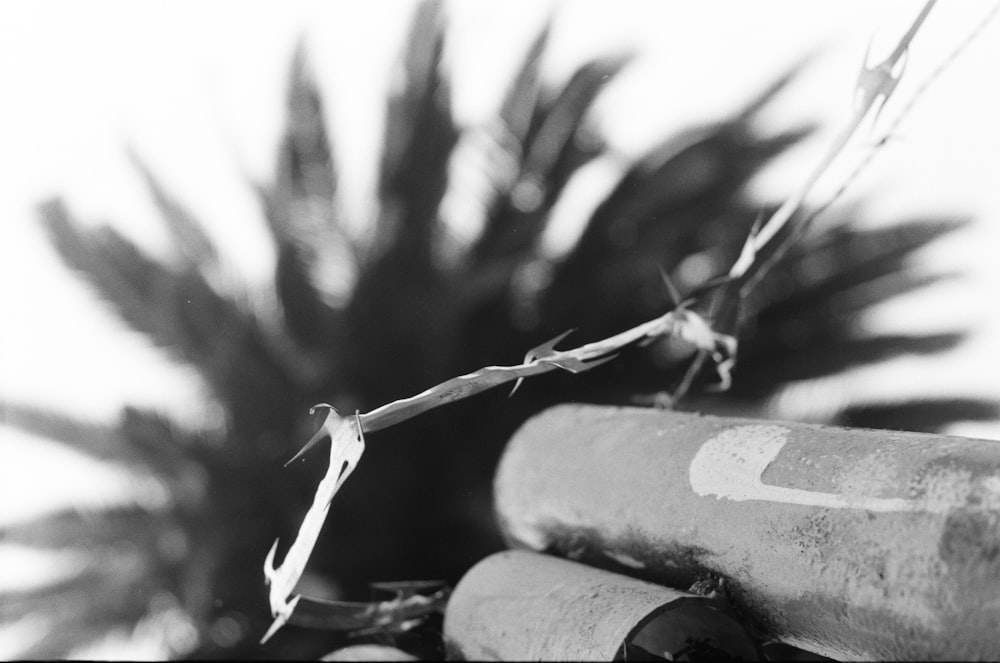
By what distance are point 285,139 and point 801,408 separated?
2060 millimetres

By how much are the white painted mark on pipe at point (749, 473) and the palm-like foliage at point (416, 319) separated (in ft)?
5.27

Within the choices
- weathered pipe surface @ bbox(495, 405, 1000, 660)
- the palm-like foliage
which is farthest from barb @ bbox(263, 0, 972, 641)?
the palm-like foliage

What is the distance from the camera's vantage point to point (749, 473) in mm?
1311

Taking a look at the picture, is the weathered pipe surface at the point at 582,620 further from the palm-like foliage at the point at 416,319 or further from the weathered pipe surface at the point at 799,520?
the palm-like foliage at the point at 416,319

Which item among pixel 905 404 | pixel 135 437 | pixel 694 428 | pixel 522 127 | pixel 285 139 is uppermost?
pixel 285 139

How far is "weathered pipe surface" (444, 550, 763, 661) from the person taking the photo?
126 centimetres

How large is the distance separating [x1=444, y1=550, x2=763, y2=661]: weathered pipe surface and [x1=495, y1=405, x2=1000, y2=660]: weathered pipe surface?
61mm

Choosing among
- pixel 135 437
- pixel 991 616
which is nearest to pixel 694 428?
pixel 991 616

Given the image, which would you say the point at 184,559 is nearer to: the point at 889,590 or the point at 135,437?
the point at 135,437

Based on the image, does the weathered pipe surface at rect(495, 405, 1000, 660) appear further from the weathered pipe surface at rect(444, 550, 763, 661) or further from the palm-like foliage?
the palm-like foliage

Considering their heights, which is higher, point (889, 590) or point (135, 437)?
point (135, 437)

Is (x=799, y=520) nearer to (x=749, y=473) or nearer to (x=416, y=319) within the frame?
(x=749, y=473)

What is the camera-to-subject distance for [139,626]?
310 centimetres

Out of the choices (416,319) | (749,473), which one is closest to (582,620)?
(749,473)
